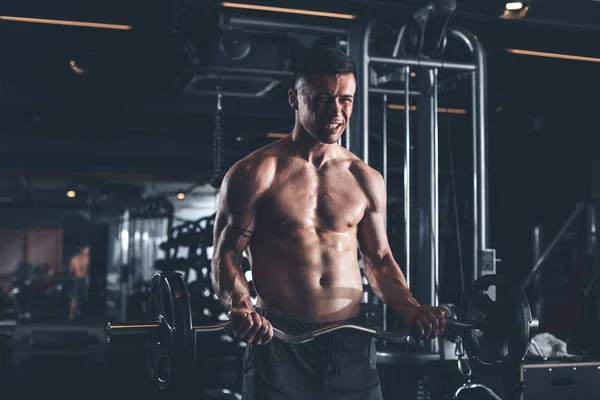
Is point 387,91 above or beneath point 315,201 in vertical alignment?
above

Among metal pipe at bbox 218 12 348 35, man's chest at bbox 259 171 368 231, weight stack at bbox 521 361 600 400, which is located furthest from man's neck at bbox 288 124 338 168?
weight stack at bbox 521 361 600 400

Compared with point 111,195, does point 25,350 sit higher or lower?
lower

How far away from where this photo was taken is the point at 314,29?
3695 mm

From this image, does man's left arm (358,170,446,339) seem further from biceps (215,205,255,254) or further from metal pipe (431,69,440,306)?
metal pipe (431,69,440,306)

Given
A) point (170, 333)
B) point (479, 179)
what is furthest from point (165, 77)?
point (170, 333)

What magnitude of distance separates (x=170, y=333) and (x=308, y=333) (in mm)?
374

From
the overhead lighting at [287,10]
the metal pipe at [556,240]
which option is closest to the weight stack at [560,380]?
the overhead lighting at [287,10]

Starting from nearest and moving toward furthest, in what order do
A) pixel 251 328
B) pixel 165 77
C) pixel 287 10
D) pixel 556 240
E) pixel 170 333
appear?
pixel 251 328
pixel 170 333
pixel 287 10
pixel 165 77
pixel 556 240

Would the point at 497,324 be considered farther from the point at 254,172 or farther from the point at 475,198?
the point at 475,198

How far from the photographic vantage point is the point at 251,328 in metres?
1.76

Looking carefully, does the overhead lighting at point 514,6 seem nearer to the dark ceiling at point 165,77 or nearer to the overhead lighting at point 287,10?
the dark ceiling at point 165,77

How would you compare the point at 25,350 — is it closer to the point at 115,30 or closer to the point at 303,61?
the point at 115,30

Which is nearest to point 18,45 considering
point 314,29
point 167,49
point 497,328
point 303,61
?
point 167,49

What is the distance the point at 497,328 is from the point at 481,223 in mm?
1196
